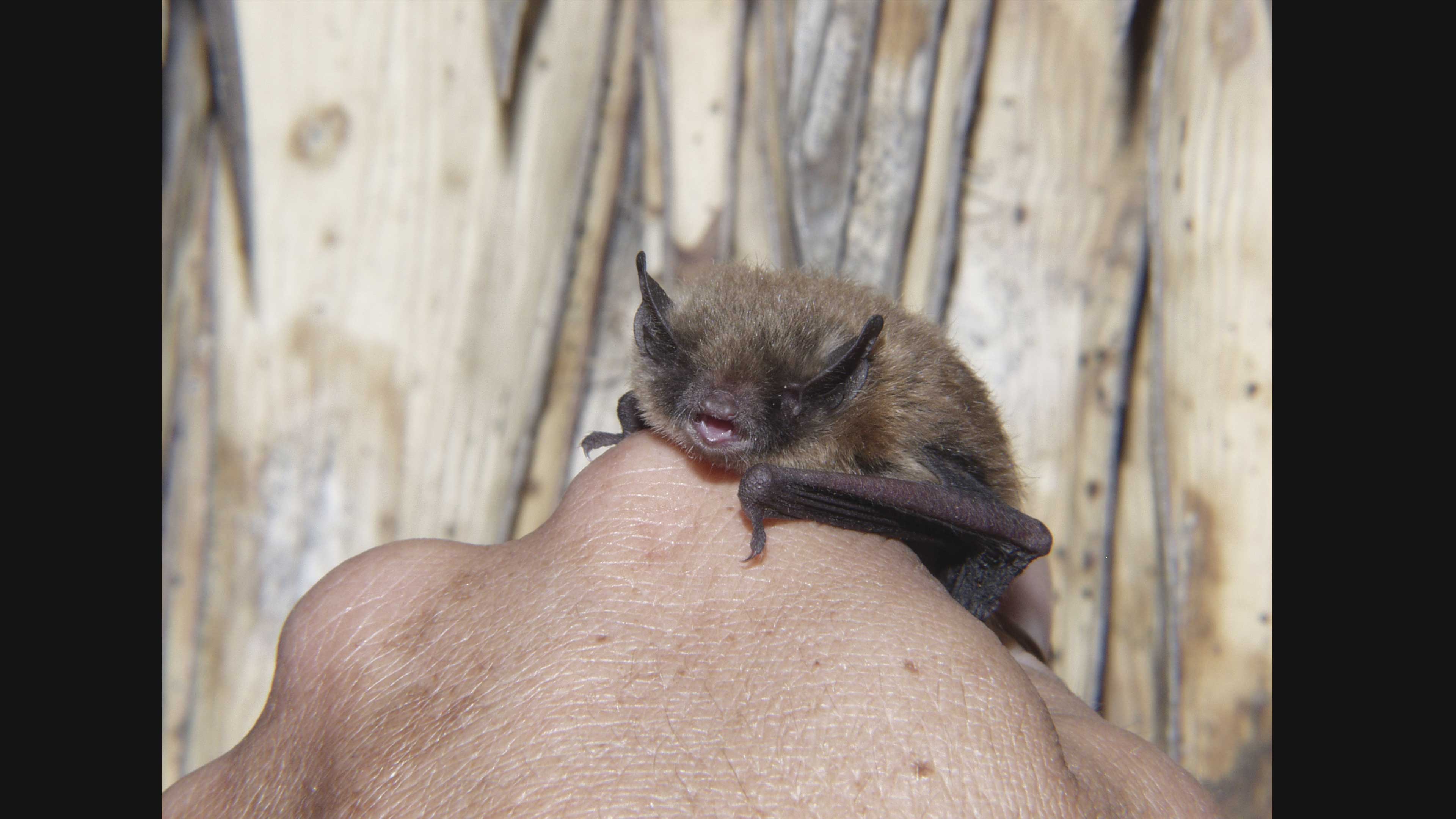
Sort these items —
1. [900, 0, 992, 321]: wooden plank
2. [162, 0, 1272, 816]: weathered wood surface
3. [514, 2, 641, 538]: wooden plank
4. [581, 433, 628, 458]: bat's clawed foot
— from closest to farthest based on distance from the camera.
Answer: [581, 433, 628, 458]: bat's clawed foot < [162, 0, 1272, 816]: weathered wood surface < [900, 0, 992, 321]: wooden plank < [514, 2, 641, 538]: wooden plank

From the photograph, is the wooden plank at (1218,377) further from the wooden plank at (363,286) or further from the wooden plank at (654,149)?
the wooden plank at (363,286)

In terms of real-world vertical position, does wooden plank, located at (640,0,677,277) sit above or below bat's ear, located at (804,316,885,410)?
above

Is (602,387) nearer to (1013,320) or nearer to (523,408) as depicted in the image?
(523,408)

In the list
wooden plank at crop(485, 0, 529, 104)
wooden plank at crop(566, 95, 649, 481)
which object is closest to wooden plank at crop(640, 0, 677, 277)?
wooden plank at crop(566, 95, 649, 481)

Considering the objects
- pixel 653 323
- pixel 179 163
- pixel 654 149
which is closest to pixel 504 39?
pixel 654 149

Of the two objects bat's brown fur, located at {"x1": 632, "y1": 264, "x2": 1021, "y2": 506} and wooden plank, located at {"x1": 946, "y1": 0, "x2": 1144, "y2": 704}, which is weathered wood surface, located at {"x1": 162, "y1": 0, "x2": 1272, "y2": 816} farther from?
bat's brown fur, located at {"x1": 632, "y1": 264, "x2": 1021, "y2": 506}

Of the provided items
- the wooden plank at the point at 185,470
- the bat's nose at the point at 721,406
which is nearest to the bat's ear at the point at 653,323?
Result: the bat's nose at the point at 721,406

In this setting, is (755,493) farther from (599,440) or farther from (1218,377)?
(1218,377)
